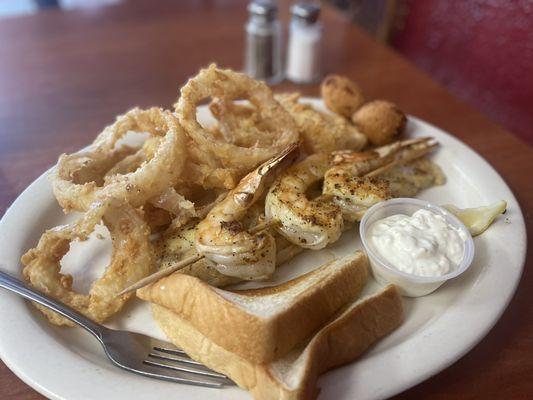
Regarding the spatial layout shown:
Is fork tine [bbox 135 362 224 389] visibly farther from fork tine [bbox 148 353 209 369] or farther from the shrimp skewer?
the shrimp skewer

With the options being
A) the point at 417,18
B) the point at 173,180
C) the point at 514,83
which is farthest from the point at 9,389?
the point at 417,18

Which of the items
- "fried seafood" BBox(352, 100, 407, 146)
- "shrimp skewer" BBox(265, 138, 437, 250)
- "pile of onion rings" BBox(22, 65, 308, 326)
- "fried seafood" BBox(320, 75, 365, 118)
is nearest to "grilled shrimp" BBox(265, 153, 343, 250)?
"shrimp skewer" BBox(265, 138, 437, 250)

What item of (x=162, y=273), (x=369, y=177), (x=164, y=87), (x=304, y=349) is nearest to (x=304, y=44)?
(x=164, y=87)

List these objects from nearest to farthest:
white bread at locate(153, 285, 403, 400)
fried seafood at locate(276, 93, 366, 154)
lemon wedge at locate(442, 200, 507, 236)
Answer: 1. white bread at locate(153, 285, 403, 400)
2. lemon wedge at locate(442, 200, 507, 236)
3. fried seafood at locate(276, 93, 366, 154)

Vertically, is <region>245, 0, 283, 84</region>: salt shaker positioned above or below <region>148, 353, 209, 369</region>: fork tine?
above

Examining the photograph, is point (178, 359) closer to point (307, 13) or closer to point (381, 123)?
point (381, 123)

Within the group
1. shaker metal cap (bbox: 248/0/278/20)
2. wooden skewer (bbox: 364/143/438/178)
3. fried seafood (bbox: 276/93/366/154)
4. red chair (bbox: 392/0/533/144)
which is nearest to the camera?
wooden skewer (bbox: 364/143/438/178)

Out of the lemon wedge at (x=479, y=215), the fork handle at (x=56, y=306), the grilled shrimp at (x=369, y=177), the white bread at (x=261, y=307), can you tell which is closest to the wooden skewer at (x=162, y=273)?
the white bread at (x=261, y=307)

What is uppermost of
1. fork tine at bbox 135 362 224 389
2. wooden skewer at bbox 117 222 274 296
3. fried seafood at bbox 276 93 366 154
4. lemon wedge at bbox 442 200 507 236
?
fried seafood at bbox 276 93 366 154
